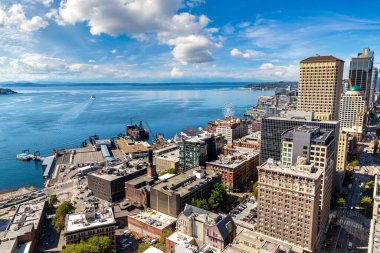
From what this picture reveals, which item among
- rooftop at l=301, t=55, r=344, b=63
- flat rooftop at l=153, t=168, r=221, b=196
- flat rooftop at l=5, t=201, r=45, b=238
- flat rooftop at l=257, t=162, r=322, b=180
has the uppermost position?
rooftop at l=301, t=55, r=344, b=63

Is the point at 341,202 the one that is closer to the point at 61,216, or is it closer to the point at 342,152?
the point at 342,152

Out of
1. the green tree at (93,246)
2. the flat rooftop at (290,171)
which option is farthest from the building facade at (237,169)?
the green tree at (93,246)

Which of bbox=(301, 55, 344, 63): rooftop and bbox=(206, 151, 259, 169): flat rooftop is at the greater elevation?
bbox=(301, 55, 344, 63): rooftop

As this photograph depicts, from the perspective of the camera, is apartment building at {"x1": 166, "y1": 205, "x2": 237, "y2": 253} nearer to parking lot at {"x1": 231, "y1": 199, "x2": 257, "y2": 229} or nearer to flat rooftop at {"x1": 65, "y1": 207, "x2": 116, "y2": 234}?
parking lot at {"x1": 231, "y1": 199, "x2": 257, "y2": 229}

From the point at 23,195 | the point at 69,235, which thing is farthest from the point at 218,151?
the point at 23,195

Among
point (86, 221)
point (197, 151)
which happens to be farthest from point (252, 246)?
point (197, 151)

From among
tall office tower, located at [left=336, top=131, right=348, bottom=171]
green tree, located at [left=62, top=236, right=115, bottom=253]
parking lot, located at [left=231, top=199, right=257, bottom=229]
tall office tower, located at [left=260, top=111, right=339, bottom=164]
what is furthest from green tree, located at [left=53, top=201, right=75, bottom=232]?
tall office tower, located at [left=336, top=131, right=348, bottom=171]
